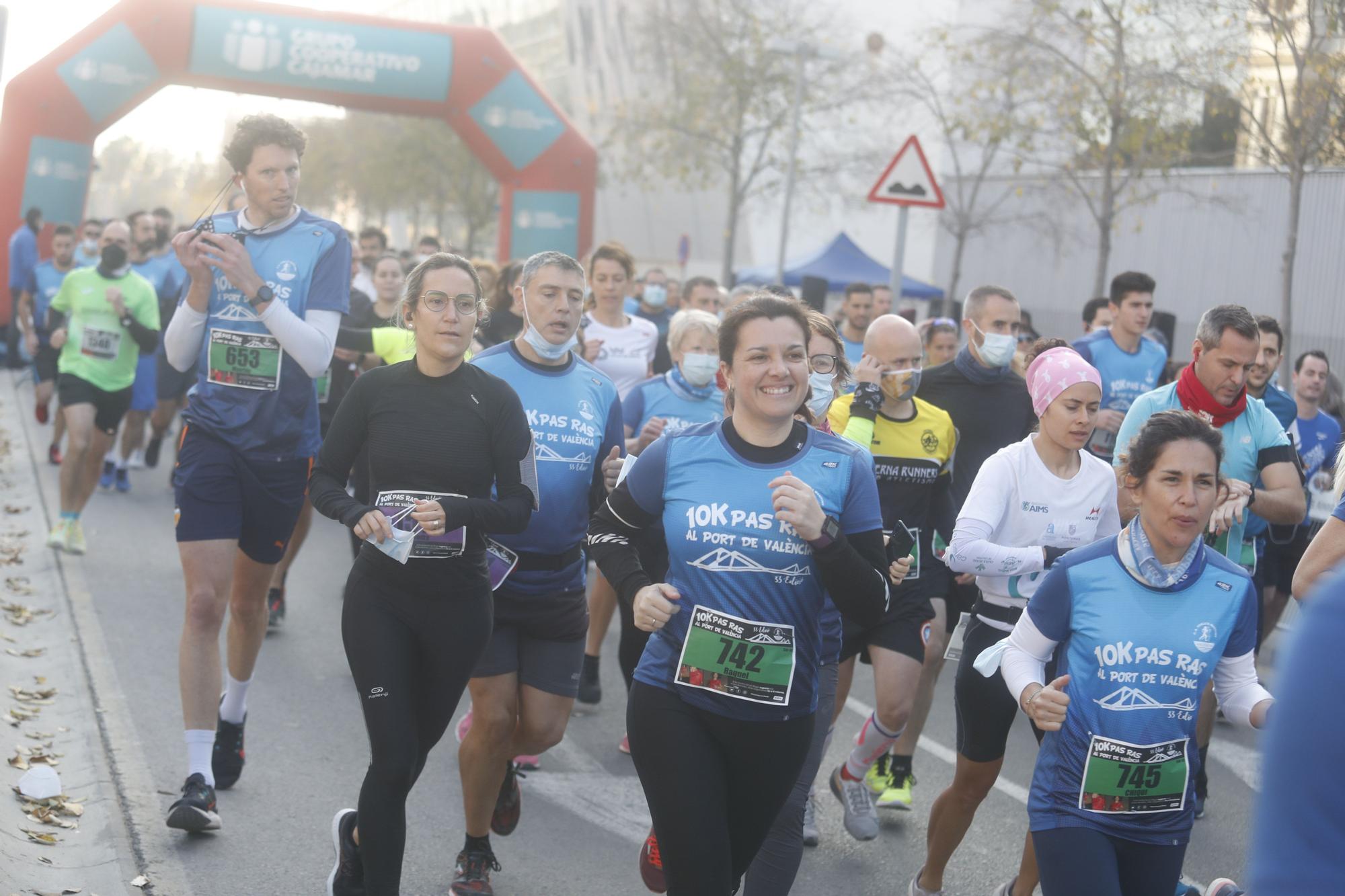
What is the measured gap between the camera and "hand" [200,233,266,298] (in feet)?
16.6

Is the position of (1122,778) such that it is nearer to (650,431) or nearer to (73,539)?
(650,431)

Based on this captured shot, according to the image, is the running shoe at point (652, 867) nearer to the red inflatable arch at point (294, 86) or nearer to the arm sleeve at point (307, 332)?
the arm sleeve at point (307, 332)

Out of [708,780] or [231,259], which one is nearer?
[708,780]

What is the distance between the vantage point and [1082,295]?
3034 centimetres

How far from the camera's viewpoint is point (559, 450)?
523 centimetres

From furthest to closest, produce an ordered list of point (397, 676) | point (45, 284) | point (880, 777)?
point (45, 284)
point (880, 777)
point (397, 676)

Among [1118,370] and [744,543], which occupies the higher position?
[1118,370]

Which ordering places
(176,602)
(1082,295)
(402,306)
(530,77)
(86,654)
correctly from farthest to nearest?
(1082,295) < (530,77) < (176,602) < (86,654) < (402,306)

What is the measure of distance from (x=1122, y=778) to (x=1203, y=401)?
2.53 meters

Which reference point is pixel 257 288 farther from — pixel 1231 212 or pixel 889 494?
pixel 1231 212

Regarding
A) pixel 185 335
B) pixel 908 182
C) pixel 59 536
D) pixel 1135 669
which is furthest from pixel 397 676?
pixel 908 182

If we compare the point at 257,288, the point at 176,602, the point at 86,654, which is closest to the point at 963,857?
the point at 257,288

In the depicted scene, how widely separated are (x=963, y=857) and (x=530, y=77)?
1863cm

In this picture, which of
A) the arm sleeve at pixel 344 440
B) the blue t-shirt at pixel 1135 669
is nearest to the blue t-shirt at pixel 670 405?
the arm sleeve at pixel 344 440
